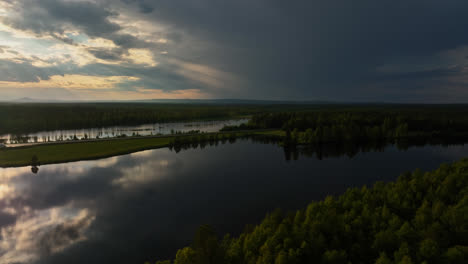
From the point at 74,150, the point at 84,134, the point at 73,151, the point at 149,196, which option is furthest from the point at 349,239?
the point at 84,134

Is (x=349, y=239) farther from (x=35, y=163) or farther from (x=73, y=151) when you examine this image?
(x=73, y=151)

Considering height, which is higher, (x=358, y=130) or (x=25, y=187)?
(x=358, y=130)

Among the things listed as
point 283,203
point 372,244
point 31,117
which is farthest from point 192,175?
point 31,117

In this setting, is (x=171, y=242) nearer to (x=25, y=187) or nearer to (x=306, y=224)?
(x=306, y=224)

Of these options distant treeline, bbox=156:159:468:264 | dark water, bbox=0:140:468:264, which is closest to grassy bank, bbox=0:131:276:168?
dark water, bbox=0:140:468:264

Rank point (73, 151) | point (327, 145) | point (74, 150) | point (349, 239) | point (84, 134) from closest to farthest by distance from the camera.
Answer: point (349, 239) → point (73, 151) → point (74, 150) → point (327, 145) → point (84, 134)

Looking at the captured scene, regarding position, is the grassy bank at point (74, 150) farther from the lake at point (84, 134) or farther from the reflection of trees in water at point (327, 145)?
the lake at point (84, 134)
